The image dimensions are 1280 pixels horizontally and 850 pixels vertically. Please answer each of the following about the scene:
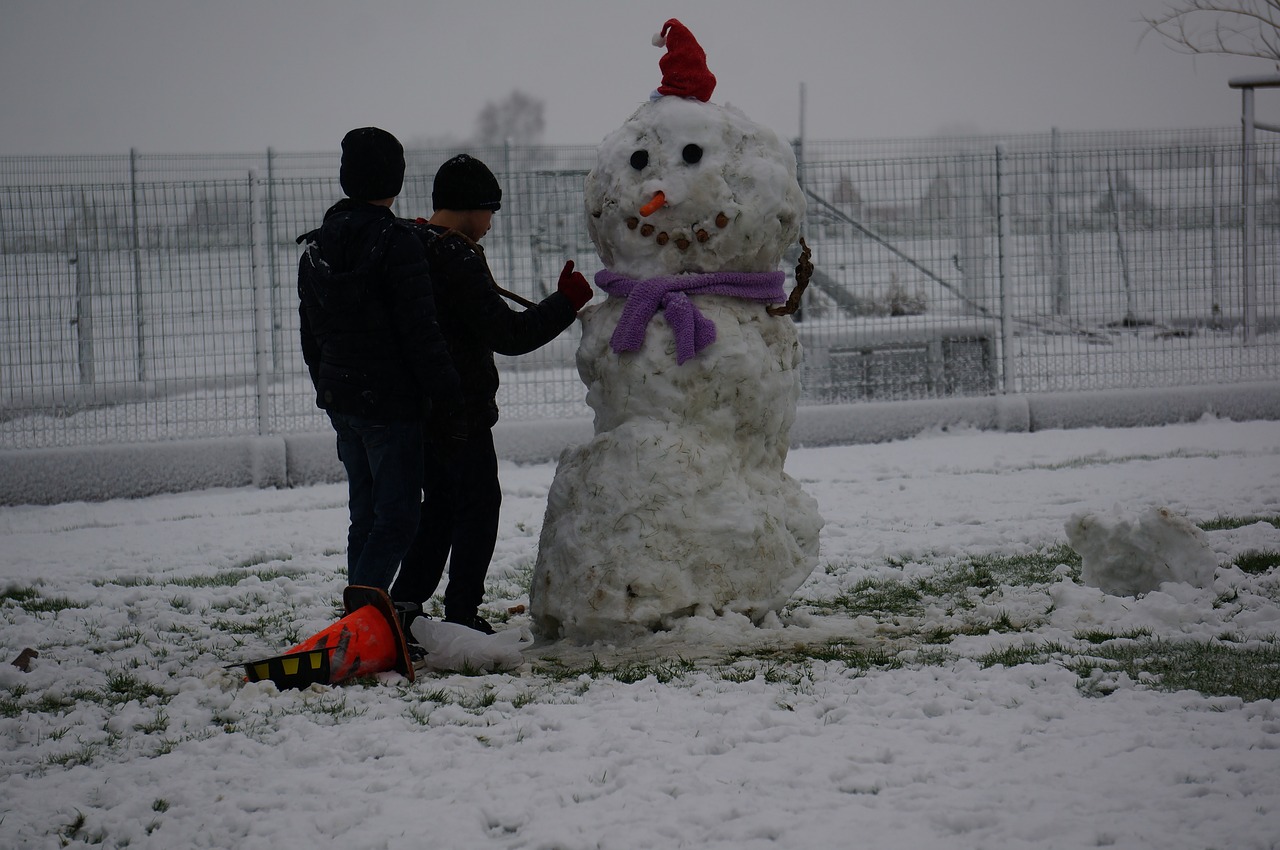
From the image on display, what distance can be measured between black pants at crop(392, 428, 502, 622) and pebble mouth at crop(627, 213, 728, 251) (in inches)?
37.2

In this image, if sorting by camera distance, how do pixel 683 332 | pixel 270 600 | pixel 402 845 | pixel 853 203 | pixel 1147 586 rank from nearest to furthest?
pixel 402 845 < pixel 683 332 < pixel 1147 586 < pixel 270 600 < pixel 853 203

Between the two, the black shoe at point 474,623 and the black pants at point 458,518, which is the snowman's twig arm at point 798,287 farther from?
the black shoe at point 474,623

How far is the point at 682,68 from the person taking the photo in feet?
15.2

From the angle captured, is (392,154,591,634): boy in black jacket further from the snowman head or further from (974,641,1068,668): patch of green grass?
(974,641,1068,668): patch of green grass

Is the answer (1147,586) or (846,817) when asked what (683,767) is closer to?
(846,817)

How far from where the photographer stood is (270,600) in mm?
5504

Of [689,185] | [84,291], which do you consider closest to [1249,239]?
[689,185]

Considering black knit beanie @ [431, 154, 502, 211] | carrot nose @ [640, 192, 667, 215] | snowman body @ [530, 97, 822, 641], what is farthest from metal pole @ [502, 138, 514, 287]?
carrot nose @ [640, 192, 667, 215]

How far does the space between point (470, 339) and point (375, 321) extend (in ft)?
1.40

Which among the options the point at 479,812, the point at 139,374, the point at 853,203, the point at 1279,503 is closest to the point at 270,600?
the point at 479,812

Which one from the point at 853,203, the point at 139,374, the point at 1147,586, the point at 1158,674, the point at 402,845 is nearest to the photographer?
the point at 402,845

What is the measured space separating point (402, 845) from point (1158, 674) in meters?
2.23

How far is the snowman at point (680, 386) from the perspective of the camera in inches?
171

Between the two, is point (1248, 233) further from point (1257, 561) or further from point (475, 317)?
point (475, 317)
